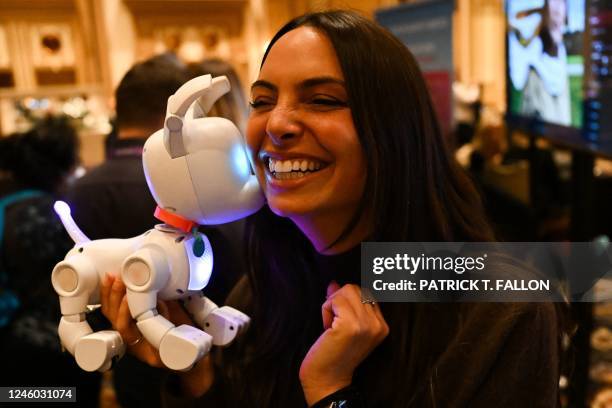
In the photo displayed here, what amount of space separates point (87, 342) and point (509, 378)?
439mm

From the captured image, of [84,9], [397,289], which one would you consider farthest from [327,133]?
[84,9]

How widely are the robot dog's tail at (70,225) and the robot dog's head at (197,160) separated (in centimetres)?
10

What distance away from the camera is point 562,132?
53.7 inches

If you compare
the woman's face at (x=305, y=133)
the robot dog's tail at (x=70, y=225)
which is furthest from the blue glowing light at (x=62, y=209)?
the woman's face at (x=305, y=133)

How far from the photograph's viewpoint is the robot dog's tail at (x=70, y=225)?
0.58 meters

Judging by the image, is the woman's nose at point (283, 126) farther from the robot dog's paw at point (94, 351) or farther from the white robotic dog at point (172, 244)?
the robot dog's paw at point (94, 351)

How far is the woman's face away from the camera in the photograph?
1.83 ft

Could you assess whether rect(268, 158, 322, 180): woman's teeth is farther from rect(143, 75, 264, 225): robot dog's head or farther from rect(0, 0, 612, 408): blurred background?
rect(0, 0, 612, 408): blurred background

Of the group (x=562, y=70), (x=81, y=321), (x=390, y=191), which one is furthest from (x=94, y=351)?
(x=562, y=70)

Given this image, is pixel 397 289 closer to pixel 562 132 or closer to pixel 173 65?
pixel 173 65

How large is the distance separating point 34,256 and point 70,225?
0.30 meters

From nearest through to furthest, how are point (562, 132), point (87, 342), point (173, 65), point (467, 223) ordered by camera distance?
point (87, 342) → point (467, 223) → point (173, 65) → point (562, 132)

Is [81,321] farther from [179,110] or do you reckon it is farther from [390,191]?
[390,191]

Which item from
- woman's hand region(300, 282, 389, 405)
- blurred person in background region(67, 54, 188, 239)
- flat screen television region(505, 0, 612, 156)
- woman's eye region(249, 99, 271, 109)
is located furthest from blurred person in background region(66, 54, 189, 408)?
flat screen television region(505, 0, 612, 156)
